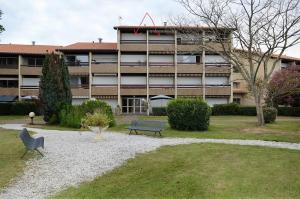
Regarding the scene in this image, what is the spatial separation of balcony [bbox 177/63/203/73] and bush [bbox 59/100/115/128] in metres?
32.9

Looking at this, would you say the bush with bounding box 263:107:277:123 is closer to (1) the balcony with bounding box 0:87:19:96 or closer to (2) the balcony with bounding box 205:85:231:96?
(2) the balcony with bounding box 205:85:231:96

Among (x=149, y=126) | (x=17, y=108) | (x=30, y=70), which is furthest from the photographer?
(x=30, y=70)

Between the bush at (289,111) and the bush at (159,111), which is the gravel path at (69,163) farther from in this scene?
the bush at (289,111)

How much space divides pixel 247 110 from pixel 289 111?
5.30 metres

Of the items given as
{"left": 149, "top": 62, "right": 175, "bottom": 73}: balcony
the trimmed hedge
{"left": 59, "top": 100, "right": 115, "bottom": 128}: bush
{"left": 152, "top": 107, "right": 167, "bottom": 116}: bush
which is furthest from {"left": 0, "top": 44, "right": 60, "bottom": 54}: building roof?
{"left": 59, "top": 100, "right": 115, "bottom": 128}: bush

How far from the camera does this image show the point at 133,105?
6106cm

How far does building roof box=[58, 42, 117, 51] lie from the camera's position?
59.8 meters

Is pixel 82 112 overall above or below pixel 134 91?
below

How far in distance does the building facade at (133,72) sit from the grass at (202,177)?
46122 millimetres

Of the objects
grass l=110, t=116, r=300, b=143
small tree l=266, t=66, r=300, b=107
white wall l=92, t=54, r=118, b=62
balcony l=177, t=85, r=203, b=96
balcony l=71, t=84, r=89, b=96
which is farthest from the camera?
white wall l=92, t=54, r=118, b=62

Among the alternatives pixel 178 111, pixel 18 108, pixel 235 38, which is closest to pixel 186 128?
pixel 178 111

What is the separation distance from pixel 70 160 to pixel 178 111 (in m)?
12.6

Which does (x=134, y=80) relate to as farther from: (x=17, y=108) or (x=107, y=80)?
(x=17, y=108)

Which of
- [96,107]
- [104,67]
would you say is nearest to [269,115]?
[96,107]
